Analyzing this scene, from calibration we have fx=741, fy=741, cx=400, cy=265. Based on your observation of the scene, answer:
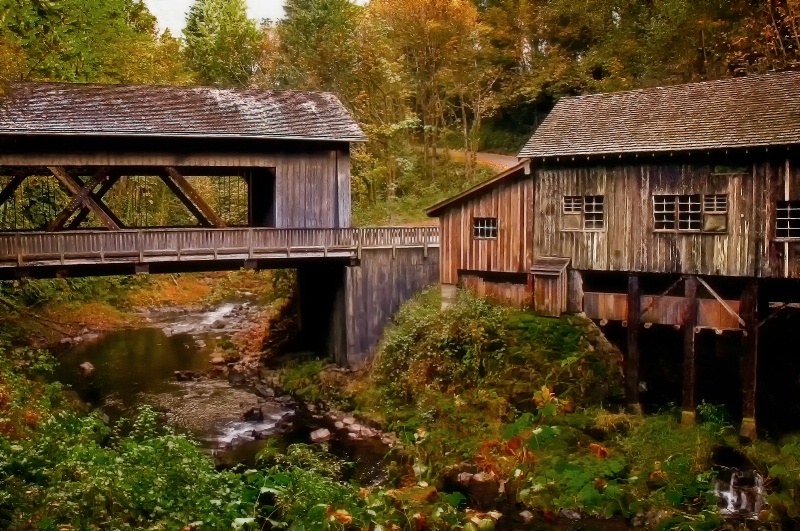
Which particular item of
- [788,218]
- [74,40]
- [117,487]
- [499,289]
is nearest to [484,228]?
[499,289]

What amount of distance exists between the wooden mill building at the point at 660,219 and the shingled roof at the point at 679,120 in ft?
0.15

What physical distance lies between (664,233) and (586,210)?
2.22 metres

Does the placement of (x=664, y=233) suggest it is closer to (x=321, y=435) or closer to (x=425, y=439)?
(x=425, y=439)

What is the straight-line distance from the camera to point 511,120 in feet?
145

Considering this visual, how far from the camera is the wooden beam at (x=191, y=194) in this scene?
22.3m

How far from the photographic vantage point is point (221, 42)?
48500 mm

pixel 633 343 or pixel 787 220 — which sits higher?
pixel 787 220

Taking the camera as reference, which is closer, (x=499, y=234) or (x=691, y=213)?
(x=691, y=213)

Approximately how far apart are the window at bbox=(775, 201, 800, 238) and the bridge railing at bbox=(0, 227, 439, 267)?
1133 centimetres

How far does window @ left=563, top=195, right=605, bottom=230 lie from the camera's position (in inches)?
770

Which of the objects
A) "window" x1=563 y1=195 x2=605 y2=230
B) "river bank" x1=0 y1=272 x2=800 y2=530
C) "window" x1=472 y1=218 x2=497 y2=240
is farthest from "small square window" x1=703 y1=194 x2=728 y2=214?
"window" x1=472 y1=218 x2=497 y2=240

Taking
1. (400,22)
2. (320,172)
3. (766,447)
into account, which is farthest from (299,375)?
(400,22)

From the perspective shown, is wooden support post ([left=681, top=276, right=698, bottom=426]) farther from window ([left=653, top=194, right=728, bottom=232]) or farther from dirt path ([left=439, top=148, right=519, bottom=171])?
dirt path ([left=439, top=148, right=519, bottom=171])

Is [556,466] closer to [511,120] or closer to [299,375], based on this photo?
[299,375]
